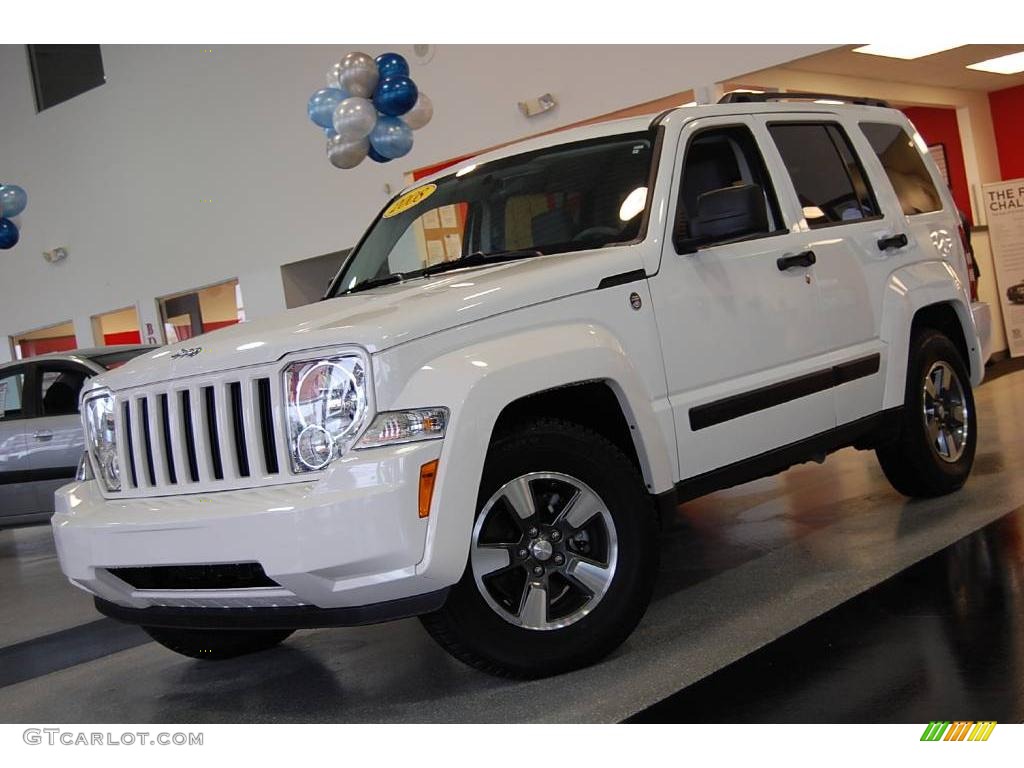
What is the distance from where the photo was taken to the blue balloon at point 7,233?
12.6m

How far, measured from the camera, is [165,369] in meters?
3.44

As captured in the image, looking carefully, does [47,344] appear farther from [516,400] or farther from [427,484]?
[427,484]

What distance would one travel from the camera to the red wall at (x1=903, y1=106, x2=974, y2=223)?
45.1ft

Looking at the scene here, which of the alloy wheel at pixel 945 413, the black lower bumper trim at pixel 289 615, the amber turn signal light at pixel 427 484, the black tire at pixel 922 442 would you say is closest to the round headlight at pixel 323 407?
the amber turn signal light at pixel 427 484

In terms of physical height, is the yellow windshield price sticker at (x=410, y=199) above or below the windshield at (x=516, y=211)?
above

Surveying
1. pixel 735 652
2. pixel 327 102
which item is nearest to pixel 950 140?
pixel 327 102

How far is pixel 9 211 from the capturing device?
13.0 metres

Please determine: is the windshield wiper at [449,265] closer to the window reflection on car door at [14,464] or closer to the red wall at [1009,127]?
the window reflection on car door at [14,464]

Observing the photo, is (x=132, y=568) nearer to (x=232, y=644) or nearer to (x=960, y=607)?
(x=232, y=644)

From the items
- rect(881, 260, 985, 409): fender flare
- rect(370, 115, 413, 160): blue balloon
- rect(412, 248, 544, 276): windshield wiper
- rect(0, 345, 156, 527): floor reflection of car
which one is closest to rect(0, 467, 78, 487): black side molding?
rect(0, 345, 156, 527): floor reflection of car

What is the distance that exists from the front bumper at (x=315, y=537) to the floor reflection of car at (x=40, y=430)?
543 cm

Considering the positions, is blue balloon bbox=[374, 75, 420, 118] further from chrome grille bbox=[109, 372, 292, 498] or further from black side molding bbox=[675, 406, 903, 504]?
chrome grille bbox=[109, 372, 292, 498]

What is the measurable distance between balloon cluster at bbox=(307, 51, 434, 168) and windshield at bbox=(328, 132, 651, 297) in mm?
5606
